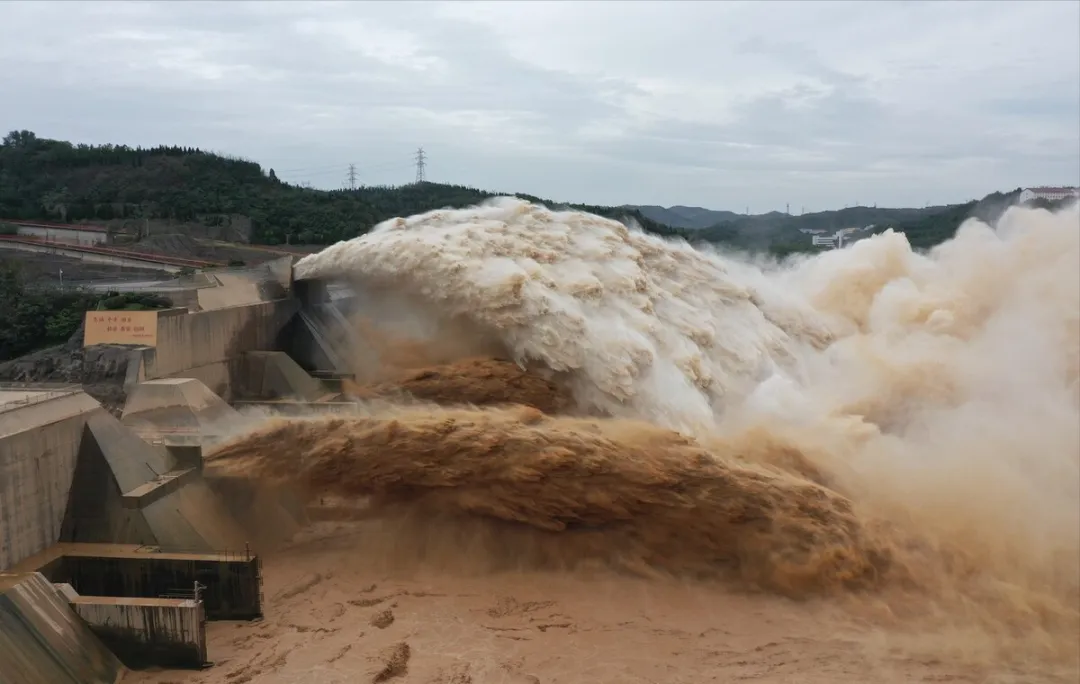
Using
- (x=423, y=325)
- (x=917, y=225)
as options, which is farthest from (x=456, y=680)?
(x=917, y=225)

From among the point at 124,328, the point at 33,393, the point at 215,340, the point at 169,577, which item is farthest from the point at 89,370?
the point at 169,577

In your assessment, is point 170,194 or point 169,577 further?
point 170,194

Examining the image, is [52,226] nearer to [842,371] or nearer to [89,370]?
[89,370]

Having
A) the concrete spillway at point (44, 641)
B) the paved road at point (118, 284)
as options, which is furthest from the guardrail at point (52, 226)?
the concrete spillway at point (44, 641)

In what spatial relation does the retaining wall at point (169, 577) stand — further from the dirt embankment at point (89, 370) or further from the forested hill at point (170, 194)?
the forested hill at point (170, 194)

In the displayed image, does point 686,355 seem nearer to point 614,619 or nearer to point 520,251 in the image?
point 520,251

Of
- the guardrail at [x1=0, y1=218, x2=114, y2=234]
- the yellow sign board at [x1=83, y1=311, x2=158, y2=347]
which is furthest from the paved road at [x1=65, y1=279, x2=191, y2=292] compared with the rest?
the guardrail at [x1=0, y1=218, x2=114, y2=234]
